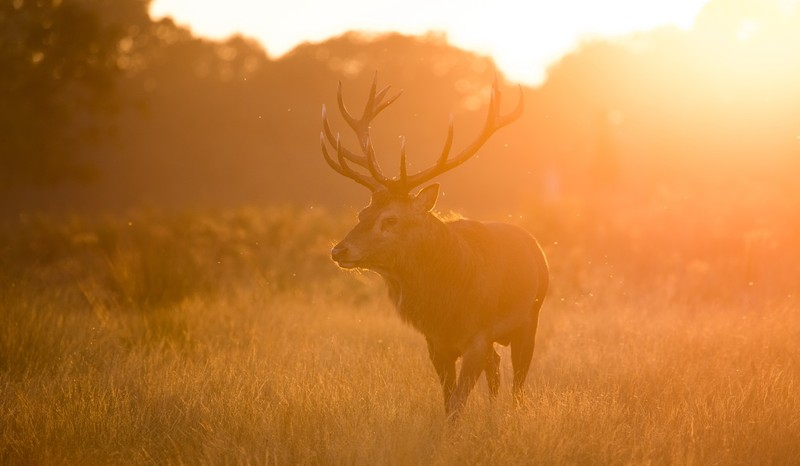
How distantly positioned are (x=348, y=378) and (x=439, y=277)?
1.44m

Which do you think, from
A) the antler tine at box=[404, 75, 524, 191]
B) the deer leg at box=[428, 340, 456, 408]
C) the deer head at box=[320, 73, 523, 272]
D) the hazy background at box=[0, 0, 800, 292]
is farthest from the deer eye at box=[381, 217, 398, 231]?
the hazy background at box=[0, 0, 800, 292]

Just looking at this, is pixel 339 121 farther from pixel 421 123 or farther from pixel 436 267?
pixel 436 267

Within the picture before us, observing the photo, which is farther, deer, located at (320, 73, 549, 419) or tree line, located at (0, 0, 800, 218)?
tree line, located at (0, 0, 800, 218)

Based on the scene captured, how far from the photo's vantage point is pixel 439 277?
Answer: 21.6ft

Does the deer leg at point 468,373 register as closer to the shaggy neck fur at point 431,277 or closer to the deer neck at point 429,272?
the shaggy neck fur at point 431,277

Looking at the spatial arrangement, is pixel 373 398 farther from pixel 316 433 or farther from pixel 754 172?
pixel 754 172

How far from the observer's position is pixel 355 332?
984cm

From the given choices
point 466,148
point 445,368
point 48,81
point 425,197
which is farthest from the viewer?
point 48,81

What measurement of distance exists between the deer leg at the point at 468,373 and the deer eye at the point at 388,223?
98cm

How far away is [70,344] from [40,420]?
2319 mm

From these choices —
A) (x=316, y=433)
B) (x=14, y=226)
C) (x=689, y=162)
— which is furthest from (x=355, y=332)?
(x=689, y=162)

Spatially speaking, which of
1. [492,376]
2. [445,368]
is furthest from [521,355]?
[445,368]

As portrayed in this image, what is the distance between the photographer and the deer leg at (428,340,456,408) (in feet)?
21.8

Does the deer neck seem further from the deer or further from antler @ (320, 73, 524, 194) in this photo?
antler @ (320, 73, 524, 194)
